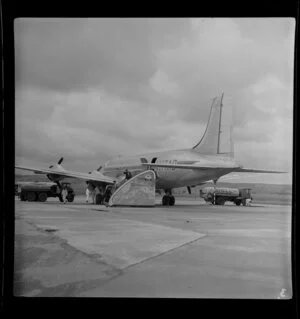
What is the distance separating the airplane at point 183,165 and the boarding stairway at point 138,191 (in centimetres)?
145

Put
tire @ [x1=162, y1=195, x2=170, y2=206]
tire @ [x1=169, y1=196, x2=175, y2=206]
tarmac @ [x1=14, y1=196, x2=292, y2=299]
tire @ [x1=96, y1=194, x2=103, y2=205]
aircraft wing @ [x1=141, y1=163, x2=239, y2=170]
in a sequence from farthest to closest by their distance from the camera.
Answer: tire @ [x1=169, y1=196, x2=175, y2=206] → tire @ [x1=162, y1=195, x2=170, y2=206] → tire @ [x1=96, y1=194, x2=103, y2=205] → aircraft wing @ [x1=141, y1=163, x2=239, y2=170] → tarmac @ [x1=14, y1=196, x2=292, y2=299]

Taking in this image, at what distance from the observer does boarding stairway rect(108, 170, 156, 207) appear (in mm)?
17672

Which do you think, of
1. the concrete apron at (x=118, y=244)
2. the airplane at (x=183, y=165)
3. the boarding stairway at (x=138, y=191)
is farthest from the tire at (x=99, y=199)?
the concrete apron at (x=118, y=244)

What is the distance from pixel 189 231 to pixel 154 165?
38.1 ft

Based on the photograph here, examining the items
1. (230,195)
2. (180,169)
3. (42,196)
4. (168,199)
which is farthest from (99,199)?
(230,195)

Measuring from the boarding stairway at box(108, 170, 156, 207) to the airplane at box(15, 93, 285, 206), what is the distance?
1.45m

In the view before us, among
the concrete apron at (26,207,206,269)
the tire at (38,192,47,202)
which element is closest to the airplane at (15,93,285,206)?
the tire at (38,192,47,202)

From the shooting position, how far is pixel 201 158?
18625 mm

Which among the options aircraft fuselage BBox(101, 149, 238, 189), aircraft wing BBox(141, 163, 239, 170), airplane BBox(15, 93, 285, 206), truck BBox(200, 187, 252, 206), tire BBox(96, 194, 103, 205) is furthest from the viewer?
truck BBox(200, 187, 252, 206)

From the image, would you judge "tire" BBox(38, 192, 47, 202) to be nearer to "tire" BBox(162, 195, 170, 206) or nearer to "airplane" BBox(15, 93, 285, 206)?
"airplane" BBox(15, 93, 285, 206)

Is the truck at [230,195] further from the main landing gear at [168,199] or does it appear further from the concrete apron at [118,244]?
the concrete apron at [118,244]

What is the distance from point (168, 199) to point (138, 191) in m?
3.26

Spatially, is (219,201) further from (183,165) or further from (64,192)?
(64,192)

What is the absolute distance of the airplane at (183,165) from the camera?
1766cm
